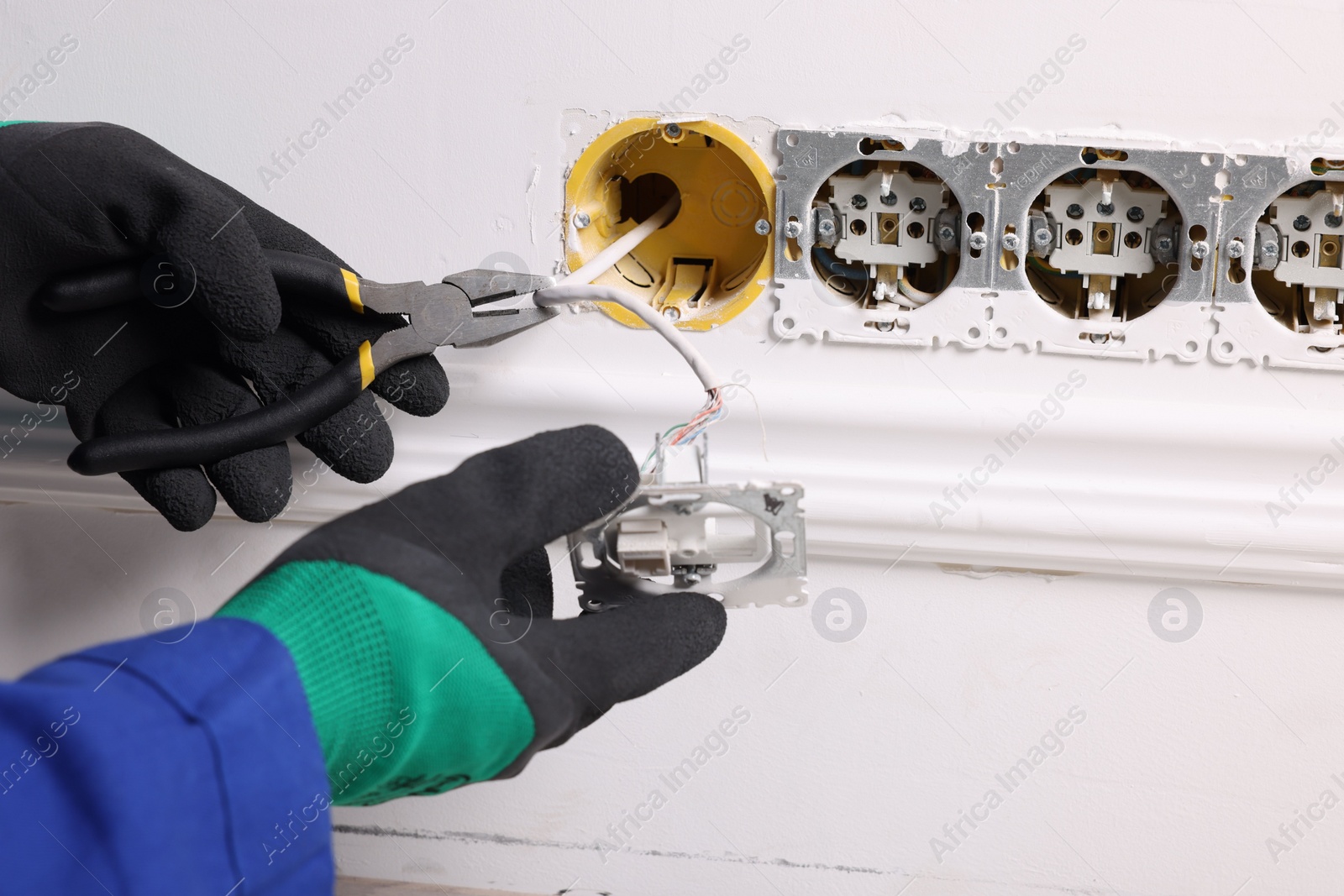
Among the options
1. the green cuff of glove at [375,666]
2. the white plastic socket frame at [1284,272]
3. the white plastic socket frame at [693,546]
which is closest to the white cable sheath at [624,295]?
the white plastic socket frame at [693,546]

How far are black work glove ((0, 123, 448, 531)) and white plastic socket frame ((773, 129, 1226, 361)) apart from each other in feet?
0.98

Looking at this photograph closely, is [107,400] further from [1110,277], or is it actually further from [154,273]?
[1110,277]

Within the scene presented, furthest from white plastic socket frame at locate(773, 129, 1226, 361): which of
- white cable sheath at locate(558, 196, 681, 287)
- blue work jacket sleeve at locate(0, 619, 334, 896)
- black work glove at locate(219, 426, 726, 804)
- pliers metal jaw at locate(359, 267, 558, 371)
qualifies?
blue work jacket sleeve at locate(0, 619, 334, 896)

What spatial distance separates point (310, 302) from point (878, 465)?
43cm

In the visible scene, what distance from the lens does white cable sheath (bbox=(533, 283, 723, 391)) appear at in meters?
0.59

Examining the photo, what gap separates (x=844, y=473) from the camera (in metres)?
0.71

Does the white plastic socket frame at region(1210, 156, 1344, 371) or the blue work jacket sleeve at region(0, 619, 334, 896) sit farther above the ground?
the white plastic socket frame at region(1210, 156, 1344, 371)

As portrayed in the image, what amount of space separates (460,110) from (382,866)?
660 mm

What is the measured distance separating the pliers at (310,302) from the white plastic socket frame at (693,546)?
185 millimetres

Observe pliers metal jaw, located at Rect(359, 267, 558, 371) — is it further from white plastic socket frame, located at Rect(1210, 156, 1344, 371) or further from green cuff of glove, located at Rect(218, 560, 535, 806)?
white plastic socket frame, located at Rect(1210, 156, 1344, 371)

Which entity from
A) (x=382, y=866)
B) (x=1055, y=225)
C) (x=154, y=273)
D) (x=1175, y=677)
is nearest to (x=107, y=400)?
(x=154, y=273)

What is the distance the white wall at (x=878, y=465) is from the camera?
0.66 metres

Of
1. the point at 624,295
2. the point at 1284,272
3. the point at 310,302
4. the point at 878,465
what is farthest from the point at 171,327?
the point at 1284,272

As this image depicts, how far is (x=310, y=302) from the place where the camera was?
0.62m
